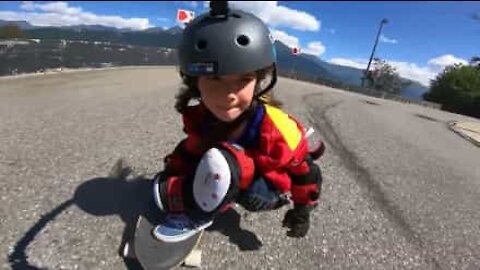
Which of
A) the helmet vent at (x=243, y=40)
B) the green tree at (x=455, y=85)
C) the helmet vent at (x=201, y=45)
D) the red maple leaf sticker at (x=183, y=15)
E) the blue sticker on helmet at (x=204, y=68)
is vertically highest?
the red maple leaf sticker at (x=183, y=15)

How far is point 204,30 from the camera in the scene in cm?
257

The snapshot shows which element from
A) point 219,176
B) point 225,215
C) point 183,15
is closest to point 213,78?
point 219,176

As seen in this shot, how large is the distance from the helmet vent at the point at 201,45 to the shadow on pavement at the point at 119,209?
1.48 meters

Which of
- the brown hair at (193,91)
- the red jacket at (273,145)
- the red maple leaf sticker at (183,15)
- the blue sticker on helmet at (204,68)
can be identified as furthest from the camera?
the red maple leaf sticker at (183,15)

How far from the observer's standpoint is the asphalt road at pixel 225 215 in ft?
9.95

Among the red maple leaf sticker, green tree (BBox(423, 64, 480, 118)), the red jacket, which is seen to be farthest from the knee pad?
green tree (BBox(423, 64, 480, 118))

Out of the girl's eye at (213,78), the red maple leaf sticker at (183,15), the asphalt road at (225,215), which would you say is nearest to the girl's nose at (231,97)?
the girl's eye at (213,78)

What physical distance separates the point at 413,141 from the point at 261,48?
263 inches

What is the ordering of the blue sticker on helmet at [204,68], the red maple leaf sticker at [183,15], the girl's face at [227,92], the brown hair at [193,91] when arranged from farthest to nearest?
1. the red maple leaf sticker at [183,15]
2. the brown hair at [193,91]
3. the girl's face at [227,92]
4. the blue sticker on helmet at [204,68]

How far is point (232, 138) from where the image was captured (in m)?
2.90

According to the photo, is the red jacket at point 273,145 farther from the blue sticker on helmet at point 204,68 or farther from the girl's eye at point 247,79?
the blue sticker on helmet at point 204,68

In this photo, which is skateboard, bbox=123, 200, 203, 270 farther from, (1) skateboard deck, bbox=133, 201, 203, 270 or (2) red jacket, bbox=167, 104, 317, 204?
(2) red jacket, bbox=167, 104, 317, 204

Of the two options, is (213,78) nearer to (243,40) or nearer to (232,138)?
(243,40)

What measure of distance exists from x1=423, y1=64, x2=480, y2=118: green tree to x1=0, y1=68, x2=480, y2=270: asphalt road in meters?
52.7
